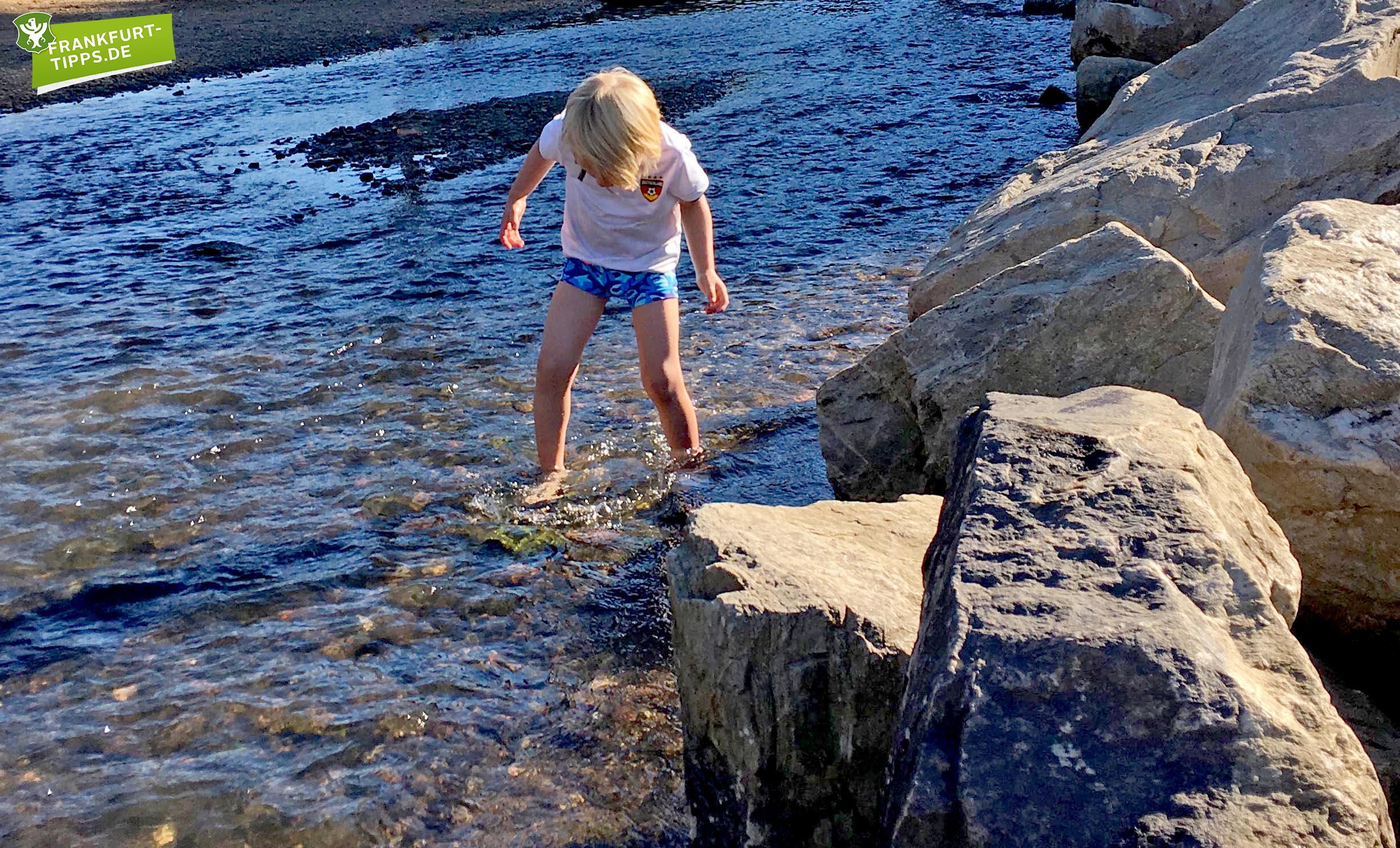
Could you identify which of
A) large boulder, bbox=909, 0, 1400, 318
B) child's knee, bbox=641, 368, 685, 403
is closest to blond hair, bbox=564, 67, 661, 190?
child's knee, bbox=641, 368, 685, 403

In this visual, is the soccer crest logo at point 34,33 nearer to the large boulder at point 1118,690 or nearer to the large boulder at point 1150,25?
the large boulder at point 1150,25

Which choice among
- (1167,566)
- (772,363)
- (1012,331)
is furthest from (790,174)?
Result: (1167,566)

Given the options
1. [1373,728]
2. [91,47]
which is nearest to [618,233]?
[1373,728]

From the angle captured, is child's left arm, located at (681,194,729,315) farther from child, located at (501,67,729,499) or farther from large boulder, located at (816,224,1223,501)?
large boulder, located at (816,224,1223,501)

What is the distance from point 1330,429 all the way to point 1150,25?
1072 centimetres

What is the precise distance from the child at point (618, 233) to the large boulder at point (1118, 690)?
7.47ft

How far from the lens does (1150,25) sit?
12.2 metres

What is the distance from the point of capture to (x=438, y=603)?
4.12m

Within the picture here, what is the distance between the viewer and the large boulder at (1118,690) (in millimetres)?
1799

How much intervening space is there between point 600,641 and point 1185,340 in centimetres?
208

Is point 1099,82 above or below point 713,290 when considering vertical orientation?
above

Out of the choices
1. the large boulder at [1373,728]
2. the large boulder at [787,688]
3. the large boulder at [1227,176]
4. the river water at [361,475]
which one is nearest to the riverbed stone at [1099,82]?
the river water at [361,475]

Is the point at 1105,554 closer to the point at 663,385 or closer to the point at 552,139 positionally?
the point at 663,385

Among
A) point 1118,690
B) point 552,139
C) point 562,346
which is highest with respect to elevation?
point 552,139
